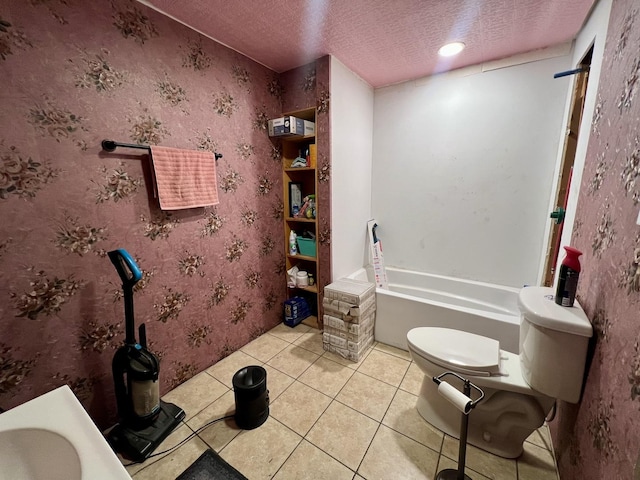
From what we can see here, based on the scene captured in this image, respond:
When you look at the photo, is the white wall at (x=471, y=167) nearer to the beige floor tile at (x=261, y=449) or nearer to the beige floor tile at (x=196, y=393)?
the beige floor tile at (x=261, y=449)

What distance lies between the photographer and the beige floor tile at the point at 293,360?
1.82 metres

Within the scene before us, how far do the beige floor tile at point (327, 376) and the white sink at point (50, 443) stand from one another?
4.08ft

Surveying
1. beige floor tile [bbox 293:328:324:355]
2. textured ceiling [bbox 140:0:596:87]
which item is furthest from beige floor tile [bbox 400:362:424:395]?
textured ceiling [bbox 140:0:596:87]

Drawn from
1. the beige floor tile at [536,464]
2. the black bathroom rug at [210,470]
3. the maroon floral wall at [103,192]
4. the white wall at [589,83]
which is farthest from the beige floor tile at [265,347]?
the white wall at [589,83]

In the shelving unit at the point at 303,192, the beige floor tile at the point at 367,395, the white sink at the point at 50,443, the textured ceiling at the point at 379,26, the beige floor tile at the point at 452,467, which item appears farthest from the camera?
the shelving unit at the point at 303,192

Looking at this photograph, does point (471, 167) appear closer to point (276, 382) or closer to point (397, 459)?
point (397, 459)

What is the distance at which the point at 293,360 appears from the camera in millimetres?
1922

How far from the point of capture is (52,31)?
1.07 metres

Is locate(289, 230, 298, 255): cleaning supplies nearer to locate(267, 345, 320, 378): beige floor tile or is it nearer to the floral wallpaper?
the floral wallpaper

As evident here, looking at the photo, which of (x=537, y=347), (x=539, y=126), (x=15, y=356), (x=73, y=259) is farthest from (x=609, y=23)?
(x=15, y=356)

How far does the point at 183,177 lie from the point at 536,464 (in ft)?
7.62

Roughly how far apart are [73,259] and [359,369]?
5.81ft

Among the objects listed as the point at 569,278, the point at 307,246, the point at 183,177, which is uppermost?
the point at 183,177

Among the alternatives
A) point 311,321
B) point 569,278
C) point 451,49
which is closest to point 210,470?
point 311,321
